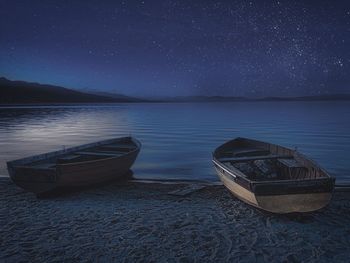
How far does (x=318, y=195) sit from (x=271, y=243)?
88.6 inches

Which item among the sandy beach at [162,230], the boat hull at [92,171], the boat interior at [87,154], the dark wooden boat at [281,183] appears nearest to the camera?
the sandy beach at [162,230]

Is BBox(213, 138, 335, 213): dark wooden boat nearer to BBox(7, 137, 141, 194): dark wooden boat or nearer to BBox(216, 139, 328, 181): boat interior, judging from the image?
BBox(216, 139, 328, 181): boat interior

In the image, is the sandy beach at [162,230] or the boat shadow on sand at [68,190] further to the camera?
the boat shadow on sand at [68,190]

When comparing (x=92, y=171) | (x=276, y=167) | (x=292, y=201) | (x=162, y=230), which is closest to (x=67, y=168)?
(x=92, y=171)

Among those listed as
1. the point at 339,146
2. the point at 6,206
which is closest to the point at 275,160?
the point at 6,206

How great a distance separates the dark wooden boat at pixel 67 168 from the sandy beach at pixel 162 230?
2.12 feet

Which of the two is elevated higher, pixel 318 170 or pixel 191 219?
pixel 318 170

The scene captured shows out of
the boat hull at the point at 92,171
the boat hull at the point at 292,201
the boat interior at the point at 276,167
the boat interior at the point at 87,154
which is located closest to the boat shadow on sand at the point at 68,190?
the boat hull at the point at 92,171

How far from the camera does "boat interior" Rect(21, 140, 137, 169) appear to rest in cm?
1436

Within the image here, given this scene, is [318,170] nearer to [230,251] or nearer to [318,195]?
[318,195]

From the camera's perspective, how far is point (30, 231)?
956cm

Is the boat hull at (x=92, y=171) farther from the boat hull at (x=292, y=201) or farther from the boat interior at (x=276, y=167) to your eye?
the boat hull at (x=292, y=201)

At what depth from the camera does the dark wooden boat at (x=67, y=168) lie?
12484 mm

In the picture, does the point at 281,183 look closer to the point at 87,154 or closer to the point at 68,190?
the point at 68,190
